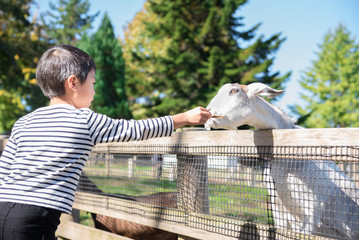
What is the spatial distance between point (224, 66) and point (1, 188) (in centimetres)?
2086

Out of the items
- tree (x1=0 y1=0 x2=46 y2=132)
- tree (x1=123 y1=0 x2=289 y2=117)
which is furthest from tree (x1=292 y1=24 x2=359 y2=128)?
tree (x1=0 y1=0 x2=46 y2=132)

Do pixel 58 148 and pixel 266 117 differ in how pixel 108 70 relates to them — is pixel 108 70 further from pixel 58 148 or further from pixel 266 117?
pixel 58 148

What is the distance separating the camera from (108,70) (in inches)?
1019

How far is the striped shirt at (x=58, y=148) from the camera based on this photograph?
6.13 ft

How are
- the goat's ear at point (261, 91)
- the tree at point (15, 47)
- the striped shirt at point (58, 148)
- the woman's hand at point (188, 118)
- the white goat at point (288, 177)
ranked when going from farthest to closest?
the tree at point (15, 47)
the goat's ear at point (261, 91)
the white goat at point (288, 177)
the woman's hand at point (188, 118)
the striped shirt at point (58, 148)

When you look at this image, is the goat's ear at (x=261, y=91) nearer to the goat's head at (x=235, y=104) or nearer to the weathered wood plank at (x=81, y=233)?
the goat's head at (x=235, y=104)

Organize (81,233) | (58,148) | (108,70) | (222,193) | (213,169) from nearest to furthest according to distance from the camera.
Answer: (58,148), (222,193), (213,169), (81,233), (108,70)

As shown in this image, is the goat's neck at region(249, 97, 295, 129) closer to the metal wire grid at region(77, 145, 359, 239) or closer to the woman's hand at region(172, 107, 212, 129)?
the metal wire grid at region(77, 145, 359, 239)

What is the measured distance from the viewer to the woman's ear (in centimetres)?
196

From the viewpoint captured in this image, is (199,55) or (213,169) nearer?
(213,169)

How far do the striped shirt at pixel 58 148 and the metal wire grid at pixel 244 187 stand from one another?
0.82 meters

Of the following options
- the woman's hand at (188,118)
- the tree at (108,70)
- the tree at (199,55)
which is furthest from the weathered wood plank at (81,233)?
the tree at (108,70)

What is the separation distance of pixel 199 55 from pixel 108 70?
22.7 feet

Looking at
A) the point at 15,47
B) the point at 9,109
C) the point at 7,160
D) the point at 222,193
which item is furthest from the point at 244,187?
the point at 9,109
